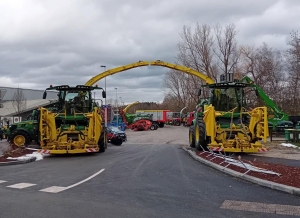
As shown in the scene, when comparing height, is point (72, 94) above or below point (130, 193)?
above

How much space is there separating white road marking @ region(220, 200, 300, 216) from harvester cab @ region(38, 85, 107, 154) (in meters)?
10.2

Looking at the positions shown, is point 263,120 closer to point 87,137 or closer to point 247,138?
point 247,138

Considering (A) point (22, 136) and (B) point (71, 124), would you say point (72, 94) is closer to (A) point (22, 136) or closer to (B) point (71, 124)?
(B) point (71, 124)

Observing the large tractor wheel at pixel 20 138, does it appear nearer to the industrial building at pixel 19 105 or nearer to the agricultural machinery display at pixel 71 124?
the agricultural machinery display at pixel 71 124

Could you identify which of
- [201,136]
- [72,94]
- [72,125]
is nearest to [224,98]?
[201,136]

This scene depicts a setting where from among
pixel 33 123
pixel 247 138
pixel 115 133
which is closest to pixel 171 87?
pixel 115 133

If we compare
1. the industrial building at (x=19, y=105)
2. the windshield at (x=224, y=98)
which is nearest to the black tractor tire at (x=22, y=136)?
the windshield at (x=224, y=98)

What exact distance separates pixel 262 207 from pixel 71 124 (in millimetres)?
12336

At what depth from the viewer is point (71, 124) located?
692 inches

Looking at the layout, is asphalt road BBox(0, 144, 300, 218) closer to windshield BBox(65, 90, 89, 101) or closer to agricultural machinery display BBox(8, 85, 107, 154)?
agricultural machinery display BBox(8, 85, 107, 154)

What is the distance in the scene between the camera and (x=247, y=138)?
15.4 meters

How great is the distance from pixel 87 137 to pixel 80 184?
7.57m

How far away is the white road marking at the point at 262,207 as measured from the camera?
6483 mm

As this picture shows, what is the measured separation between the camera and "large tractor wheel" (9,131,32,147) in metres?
20.9
